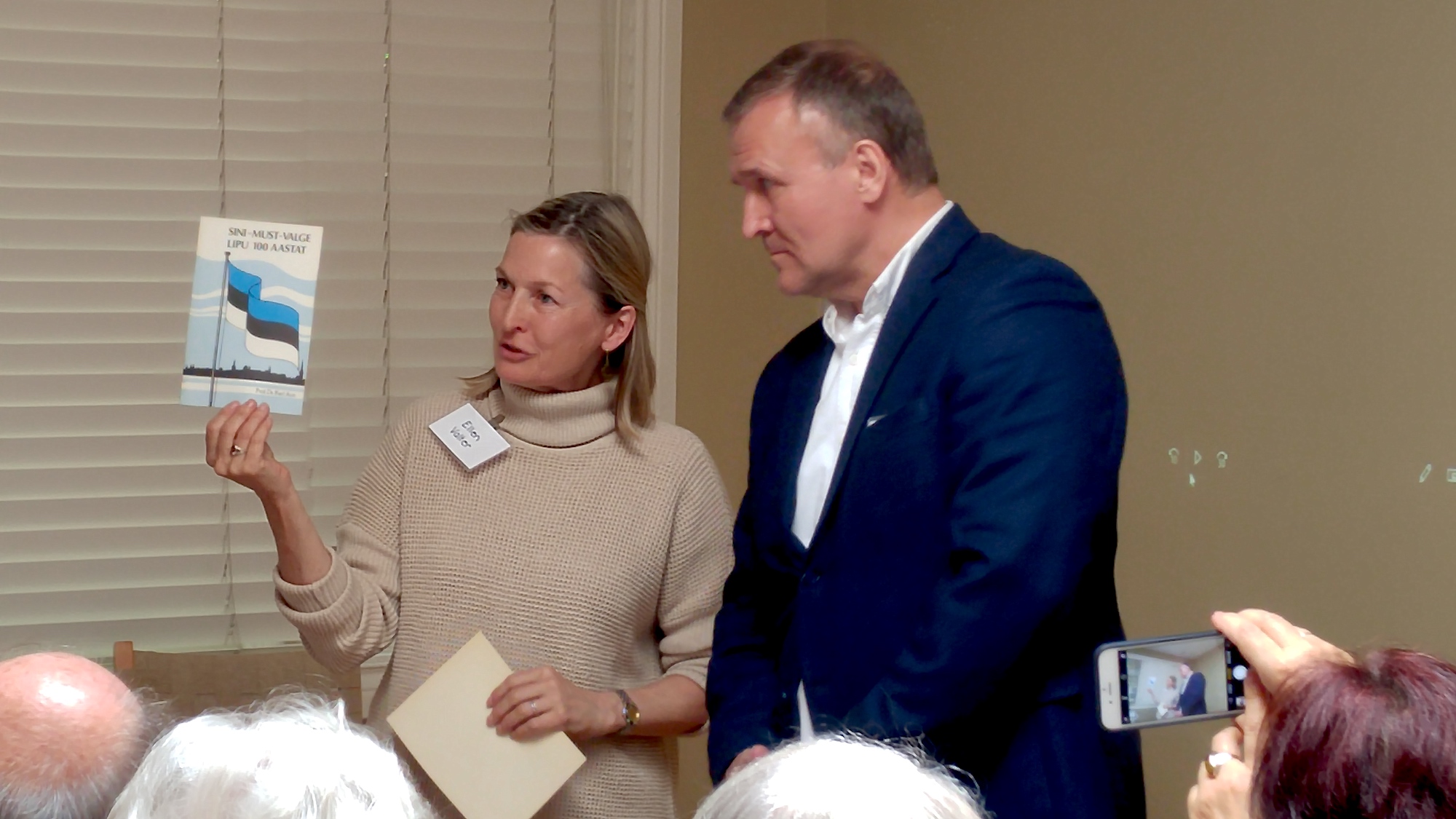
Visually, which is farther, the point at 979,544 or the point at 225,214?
the point at 225,214

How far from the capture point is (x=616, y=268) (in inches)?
81.4

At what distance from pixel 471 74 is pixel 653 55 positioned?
0.42m

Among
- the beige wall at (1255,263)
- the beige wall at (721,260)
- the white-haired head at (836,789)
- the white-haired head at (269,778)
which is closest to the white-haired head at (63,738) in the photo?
the white-haired head at (269,778)

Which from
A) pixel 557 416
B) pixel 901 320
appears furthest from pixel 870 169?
pixel 557 416

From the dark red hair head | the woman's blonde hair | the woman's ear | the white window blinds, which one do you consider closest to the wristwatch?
the woman's blonde hair

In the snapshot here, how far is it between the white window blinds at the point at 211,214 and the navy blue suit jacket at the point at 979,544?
1.64 meters

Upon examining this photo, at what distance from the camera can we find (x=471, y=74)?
10.3 feet

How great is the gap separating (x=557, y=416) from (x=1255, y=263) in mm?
1100

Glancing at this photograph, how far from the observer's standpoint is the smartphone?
1097 mm

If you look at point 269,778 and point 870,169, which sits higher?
point 870,169

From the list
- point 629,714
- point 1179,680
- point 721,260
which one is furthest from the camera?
point 721,260

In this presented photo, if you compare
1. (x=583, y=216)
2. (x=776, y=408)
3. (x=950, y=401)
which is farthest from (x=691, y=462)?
(x=950, y=401)

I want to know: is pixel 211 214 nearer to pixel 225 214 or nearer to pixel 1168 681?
pixel 225 214

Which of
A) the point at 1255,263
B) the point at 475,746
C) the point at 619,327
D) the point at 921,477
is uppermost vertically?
the point at 1255,263
